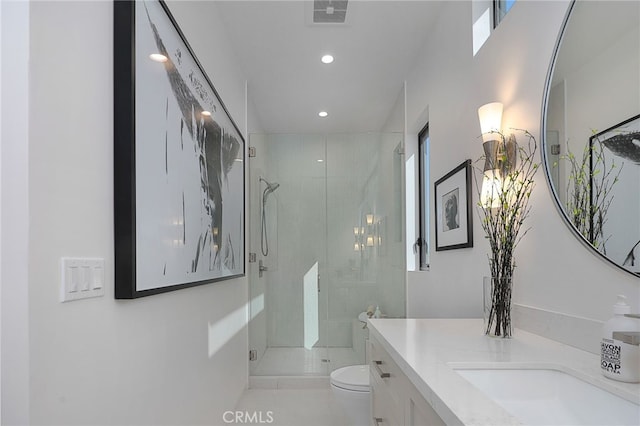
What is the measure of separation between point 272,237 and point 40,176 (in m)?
2.96

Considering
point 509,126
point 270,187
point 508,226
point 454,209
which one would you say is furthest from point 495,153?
point 270,187

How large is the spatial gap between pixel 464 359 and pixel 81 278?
100 cm

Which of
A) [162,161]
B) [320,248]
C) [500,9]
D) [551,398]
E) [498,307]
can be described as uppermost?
[500,9]

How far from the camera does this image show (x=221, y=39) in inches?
112

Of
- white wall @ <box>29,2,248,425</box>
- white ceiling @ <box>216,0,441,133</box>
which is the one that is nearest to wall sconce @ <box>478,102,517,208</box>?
white ceiling @ <box>216,0,441,133</box>

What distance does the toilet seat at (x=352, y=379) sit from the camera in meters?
2.50

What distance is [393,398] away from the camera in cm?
138

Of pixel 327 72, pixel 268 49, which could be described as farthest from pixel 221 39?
pixel 327 72

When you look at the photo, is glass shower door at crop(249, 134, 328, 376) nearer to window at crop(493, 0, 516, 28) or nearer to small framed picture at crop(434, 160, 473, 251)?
small framed picture at crop(434, 160, 473, 251)

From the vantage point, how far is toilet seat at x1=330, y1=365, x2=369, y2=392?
2.50 m

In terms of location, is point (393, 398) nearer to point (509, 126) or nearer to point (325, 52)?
point (509, 126)

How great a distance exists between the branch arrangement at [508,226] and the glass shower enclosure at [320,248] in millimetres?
2101

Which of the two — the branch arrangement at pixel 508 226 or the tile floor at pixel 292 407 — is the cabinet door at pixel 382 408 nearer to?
the branch arrangement at pixel 508 226

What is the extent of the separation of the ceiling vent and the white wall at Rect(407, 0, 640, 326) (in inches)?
25.3
